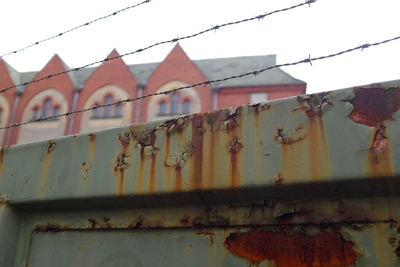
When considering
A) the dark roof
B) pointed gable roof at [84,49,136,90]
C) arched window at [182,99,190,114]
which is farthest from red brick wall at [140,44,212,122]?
pointed gable roof at [84,49,136,90]

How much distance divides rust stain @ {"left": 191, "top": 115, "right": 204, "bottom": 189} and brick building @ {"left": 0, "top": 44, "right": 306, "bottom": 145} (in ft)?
57.6

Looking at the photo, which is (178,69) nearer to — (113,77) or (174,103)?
(174,103)

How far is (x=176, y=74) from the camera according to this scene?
69.1ft

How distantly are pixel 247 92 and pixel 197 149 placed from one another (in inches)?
743

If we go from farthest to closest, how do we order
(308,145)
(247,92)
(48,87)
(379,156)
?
(48,87) < (247,92) < (308,145) < (379,156)

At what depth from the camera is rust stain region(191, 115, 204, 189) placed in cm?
151

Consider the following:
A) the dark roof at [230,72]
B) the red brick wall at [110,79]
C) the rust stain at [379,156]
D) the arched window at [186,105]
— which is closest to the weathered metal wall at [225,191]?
the rust stain at [379,156]

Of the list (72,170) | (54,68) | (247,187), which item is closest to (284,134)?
(247,187)

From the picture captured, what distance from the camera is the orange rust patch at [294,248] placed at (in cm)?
126

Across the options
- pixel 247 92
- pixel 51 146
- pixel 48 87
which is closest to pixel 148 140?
pixel 51 146

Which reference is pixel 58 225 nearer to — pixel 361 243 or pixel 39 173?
pixel 39 173

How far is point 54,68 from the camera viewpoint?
76.2ft

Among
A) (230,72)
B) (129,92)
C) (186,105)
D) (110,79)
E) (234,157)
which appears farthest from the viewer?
(230,72)

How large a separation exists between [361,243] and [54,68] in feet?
78.3
